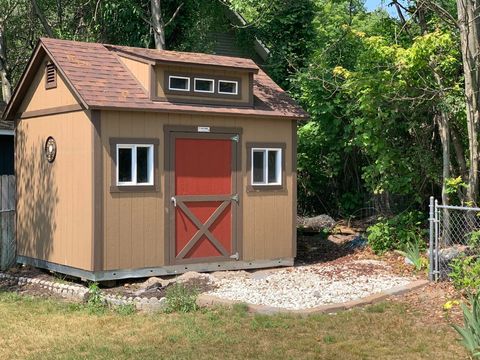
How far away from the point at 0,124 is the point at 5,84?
5083 mm

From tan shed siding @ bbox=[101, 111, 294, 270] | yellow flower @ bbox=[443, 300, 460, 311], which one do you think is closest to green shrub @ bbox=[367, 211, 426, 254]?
tan shed siding @ bbox=[101, 111, 294, 270]

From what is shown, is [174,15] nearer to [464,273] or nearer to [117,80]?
[117,80]

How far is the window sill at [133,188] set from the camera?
10.7 metres

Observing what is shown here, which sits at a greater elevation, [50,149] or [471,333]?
[50,149]

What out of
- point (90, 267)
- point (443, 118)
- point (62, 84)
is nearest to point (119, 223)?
point (90, 267)

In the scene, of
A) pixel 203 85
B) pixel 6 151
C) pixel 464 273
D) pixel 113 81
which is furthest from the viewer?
pixel 6 151

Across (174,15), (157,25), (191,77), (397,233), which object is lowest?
(397,233)

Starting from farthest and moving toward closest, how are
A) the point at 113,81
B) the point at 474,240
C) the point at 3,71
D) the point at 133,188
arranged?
1. the point at 3,71
2. the point at 113,81
3. the point at 133,188
4. the point at 474,240

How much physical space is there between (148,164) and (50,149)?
1857mm

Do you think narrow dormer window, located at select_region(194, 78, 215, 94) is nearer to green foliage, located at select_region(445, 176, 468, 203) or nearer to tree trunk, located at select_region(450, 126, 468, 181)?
green foliage, located at select_region(445, 176, 468, 203)

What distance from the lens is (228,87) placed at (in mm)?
12000

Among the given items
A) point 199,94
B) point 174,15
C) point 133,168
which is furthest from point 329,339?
point 174,15

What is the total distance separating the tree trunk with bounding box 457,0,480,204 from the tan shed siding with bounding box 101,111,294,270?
3.07m

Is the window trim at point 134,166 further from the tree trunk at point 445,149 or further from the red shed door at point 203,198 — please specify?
the tree trunk at point 445,149
